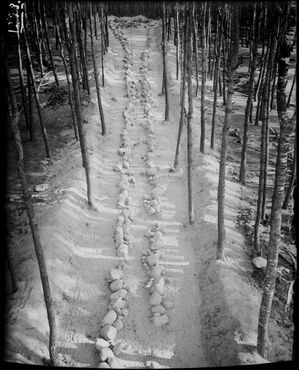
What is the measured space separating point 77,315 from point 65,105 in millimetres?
17616

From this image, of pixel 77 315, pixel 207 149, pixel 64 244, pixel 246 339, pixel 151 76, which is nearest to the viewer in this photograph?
pixel 246 339

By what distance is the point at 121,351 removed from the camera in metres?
9.77

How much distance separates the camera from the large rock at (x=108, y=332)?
990 cm

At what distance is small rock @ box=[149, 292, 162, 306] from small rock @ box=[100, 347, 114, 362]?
2159 mm

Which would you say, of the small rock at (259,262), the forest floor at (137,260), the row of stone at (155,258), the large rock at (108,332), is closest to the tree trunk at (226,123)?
the forest floor at (137,260)

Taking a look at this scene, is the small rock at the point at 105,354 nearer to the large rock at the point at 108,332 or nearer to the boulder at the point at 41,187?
the large rock at the point at 108,332

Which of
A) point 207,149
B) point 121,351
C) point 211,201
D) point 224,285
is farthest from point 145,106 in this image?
point 121,351

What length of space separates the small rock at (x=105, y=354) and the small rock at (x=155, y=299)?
7.08ft

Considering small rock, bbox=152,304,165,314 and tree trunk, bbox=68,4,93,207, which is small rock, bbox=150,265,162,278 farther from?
tree trunk, bbox=68,4,93,207

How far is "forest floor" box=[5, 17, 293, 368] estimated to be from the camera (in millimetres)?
9672

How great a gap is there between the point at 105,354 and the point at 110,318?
1.21 m

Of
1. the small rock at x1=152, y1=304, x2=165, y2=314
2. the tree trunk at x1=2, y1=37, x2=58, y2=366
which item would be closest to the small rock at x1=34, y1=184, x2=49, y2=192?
the tree trunk at x1=2, y1=37, x2=58, y2=366

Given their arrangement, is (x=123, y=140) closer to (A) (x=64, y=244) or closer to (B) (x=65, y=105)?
(B) (x=65, y=105)

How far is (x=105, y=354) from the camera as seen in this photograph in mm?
9422
